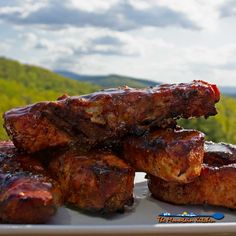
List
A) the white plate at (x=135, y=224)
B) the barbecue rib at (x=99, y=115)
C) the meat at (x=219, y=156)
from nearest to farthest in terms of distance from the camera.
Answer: the white plate at (x=135, y=224) → the barbecue rib at (x=99, y=115) → the meat at (x=219, y=156)

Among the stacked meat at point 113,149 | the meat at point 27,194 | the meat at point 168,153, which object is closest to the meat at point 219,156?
the stacked meat at point 113,149

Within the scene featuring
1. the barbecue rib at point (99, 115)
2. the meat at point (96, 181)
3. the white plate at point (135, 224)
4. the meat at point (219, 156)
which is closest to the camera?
the white plate at point (135, 224)

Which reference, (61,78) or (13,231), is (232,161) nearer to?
(13,231)

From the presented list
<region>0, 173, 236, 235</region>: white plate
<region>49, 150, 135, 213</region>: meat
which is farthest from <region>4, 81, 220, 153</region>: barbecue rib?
<region>0, 173, 236, 235</region>: white plate

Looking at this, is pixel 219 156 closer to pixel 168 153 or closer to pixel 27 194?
pixel 168 153

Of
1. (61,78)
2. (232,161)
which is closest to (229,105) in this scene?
(61,78)

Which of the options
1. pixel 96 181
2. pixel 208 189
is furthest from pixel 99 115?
pixel 208 189

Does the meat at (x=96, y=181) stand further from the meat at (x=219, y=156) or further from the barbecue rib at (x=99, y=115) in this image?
the meat at (x=219, y=156)
